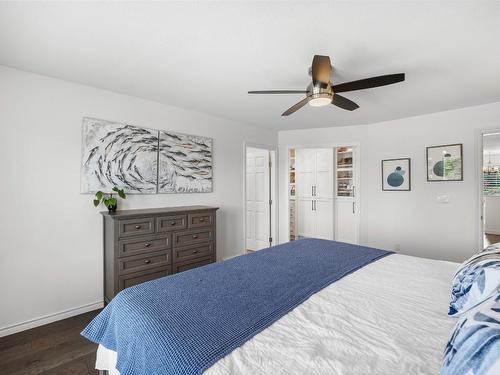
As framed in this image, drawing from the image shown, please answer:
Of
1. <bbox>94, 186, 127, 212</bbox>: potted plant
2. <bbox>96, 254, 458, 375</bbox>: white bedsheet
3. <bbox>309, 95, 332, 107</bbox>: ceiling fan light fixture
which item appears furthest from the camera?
<bbox>94, 186, 127, 212</bbox>: potted plant

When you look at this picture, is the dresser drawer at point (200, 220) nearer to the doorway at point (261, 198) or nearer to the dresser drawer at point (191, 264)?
the dresser drawer at point (191, 264)

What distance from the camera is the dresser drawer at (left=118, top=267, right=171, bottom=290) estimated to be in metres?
2.48

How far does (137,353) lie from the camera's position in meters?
1.01

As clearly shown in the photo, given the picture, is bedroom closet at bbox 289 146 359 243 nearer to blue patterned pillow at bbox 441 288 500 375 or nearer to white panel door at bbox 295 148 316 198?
white panel door at bbox 295 148 316 198

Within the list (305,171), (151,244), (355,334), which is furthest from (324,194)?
(355,334)

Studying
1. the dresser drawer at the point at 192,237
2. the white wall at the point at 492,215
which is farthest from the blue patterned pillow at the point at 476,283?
the white wall at the point at 492,215

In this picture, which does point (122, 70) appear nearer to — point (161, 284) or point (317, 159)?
point (161, 284)

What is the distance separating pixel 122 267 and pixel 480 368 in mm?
2645

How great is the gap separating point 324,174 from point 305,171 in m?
0.47

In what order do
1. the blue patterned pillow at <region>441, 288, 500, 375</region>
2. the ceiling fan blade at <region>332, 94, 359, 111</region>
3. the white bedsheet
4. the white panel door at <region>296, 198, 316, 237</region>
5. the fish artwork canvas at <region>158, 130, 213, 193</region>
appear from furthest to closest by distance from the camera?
the white panel door at <region>296, 198, 316, 237</region>, the fish artwork canvas at <region>158, 130, 213, 193</region>, the ceiling fan blade at <region>332, 94, 359, 111</region>, the white bedsheet, the blue patterned pillow at <region>441, 288, 500, 375</region>

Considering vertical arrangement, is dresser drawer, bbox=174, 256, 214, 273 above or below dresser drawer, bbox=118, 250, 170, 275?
below

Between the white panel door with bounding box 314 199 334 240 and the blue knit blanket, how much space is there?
3320mm

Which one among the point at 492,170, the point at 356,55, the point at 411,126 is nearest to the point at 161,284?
the point at 356,55

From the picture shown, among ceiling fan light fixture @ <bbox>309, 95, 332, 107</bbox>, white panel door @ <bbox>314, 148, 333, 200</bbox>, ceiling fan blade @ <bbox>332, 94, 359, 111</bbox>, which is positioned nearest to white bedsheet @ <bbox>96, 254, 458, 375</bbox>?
ceiling fan light fixture @ <bbox>309, 95, 332, 107</bbox>
